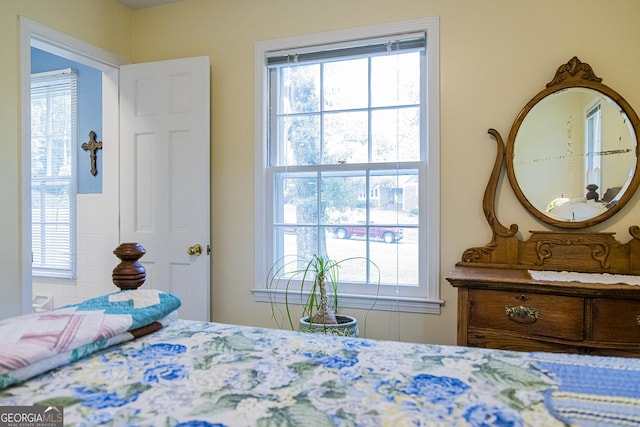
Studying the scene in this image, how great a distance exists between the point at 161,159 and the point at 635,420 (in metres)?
2.73

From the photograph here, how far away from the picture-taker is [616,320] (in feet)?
5.57

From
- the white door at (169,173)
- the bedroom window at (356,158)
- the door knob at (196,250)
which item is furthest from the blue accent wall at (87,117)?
the bedroom window at (356,158)

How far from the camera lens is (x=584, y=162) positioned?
214 cm

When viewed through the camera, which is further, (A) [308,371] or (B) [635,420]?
(A) [308,371]

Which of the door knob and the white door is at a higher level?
the white door

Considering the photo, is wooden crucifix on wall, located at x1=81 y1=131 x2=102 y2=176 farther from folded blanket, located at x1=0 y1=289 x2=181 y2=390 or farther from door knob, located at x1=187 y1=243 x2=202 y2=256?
folded blanket, located at x1=0 y1=289 x2=181 y2=390

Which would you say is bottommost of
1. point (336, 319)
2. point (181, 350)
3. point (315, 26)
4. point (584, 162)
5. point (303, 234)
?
point (336, 319)

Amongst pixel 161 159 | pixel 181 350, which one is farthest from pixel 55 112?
pixel 181 350

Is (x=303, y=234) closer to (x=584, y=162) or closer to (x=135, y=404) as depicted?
(x=584, y=162)

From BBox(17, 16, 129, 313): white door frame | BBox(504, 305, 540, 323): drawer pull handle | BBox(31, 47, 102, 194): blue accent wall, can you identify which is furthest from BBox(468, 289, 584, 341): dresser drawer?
BBox(31, 47, 102, 194): blue accent wall

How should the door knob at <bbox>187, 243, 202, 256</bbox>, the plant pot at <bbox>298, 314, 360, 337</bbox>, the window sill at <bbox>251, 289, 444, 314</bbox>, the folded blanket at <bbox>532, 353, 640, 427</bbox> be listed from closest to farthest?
1. the folded blanket at <bbox>532, 353, 640, 427</bbox>
2. the plant pot at <bbox>298, 314, 360, 337</bbox>
3. the window sill at <bbox>251, 289, 444, 314</bbox>
4. the door knob at <bbox>187, 243, 202, 256</bbox>

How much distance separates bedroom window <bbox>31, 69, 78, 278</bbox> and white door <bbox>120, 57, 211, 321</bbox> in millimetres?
896

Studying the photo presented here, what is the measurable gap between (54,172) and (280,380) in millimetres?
3463

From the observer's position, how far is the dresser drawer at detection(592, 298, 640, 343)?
1685 mm
